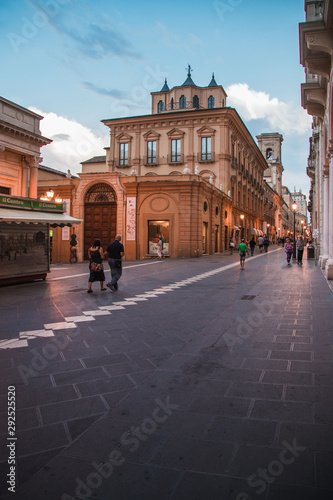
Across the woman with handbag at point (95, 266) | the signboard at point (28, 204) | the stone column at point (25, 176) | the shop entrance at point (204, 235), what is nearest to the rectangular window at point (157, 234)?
the shop entrance at point (204, 235)

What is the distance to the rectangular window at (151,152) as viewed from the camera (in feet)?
127

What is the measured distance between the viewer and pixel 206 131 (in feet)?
121

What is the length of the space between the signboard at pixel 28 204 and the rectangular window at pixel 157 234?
14.2 metres

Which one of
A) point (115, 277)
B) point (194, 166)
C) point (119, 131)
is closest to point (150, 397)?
point (115, 277)

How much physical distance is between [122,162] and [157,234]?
15.0 m

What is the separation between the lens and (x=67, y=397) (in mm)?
3357

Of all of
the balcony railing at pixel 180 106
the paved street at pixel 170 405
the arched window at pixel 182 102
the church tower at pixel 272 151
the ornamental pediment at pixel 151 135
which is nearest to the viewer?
the paved street at pixel 170 405

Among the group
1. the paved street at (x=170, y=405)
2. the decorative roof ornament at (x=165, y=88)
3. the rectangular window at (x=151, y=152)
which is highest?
the decorative roof ornament at (x=165, y=88)

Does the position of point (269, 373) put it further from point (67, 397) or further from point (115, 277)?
point (115, 277)

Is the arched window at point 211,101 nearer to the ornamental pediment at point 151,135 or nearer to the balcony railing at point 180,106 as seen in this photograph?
the balcony railing at point 180,106

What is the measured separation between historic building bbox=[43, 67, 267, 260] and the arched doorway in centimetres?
8

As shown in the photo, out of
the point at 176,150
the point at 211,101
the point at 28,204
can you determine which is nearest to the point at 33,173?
the point at 28,204

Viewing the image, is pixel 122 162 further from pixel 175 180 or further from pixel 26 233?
pixel 26 233

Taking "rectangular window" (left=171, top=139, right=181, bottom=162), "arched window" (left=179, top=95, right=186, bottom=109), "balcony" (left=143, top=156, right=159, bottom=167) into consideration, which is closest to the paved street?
"rectangular window" (left=171, top=139, right=181, bottom=162)
